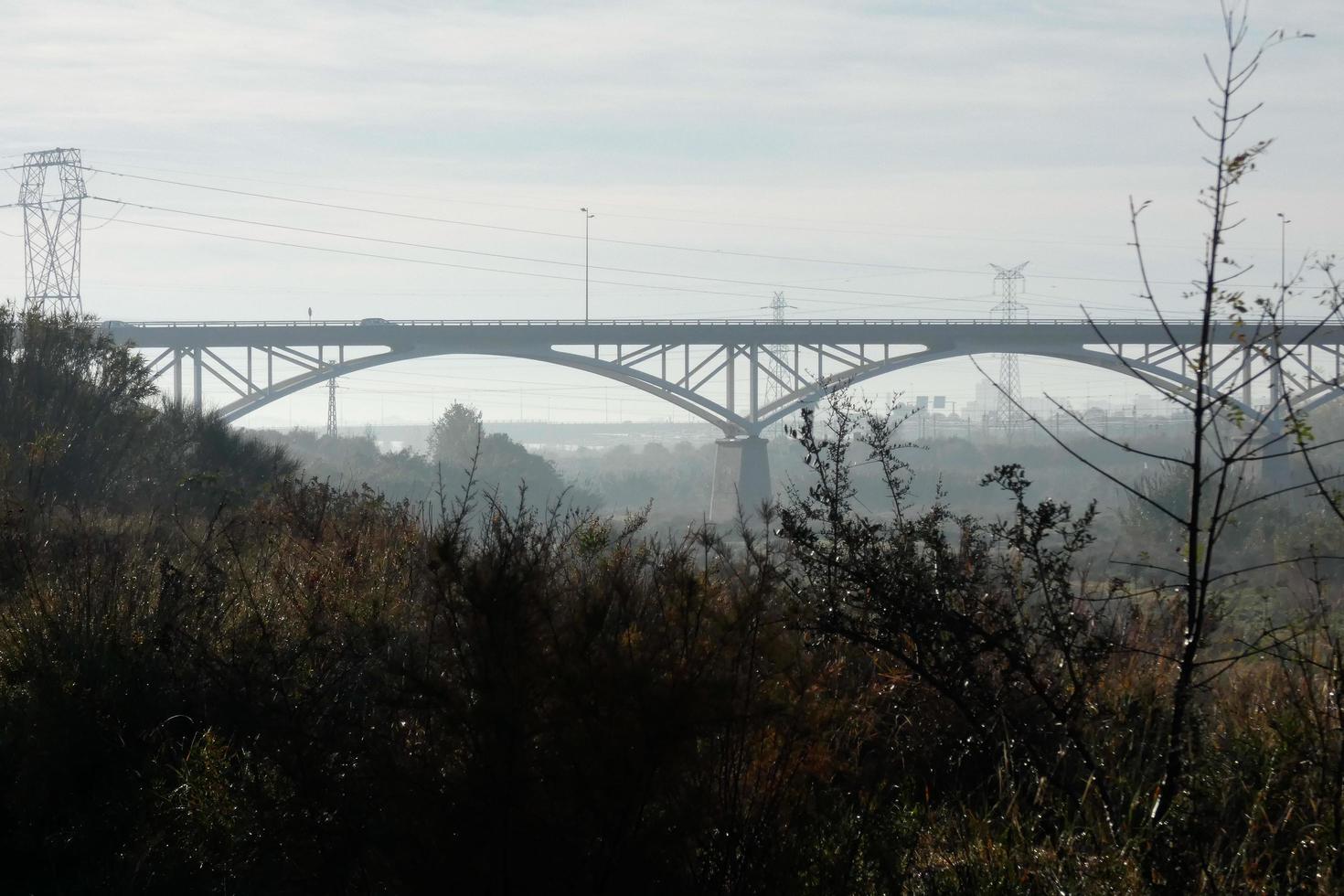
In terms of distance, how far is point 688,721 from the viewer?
3375mm

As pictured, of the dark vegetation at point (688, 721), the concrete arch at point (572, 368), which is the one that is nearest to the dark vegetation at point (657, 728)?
the dark vegetation at point (688, 721)

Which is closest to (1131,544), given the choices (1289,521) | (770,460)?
(1289,521)

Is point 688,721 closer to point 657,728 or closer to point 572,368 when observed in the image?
point 657,728

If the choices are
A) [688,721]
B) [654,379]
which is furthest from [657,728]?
[654,379]

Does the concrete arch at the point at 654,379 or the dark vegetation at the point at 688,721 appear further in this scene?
the concrete arch at the point at 654,379

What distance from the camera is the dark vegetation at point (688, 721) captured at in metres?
3.41

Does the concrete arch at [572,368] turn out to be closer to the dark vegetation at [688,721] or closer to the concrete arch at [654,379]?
the concrete arch at [654,379]

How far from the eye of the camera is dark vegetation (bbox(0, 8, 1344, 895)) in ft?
11.2

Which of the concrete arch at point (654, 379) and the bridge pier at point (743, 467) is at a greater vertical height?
the concrete arch at point (654, 379)

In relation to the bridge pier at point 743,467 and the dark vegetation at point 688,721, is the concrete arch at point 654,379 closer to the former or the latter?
the bridge pier at point 743,467

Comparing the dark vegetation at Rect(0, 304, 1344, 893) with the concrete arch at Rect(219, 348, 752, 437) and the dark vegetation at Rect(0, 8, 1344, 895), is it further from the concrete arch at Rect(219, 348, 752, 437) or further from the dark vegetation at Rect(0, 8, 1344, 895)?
the concrete arch at Rect(219, 348, 752, 437)

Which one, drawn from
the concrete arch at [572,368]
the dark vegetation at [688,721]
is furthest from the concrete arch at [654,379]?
the dark vegetation at [688,721]

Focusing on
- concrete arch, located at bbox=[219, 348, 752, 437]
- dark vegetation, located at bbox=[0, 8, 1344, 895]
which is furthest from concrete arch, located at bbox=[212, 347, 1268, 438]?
dark vegetation, located at bbox=[0, 8, 1344, 895]

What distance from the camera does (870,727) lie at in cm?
512
